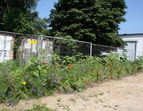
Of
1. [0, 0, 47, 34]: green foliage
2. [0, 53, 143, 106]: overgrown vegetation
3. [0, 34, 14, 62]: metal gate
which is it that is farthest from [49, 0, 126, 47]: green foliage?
[0, 53, 143, 106]: overgrown vegetation

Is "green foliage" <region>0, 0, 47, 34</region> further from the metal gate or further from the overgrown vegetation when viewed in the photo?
the overgrown vegetation

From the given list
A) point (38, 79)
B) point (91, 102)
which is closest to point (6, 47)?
point (38, 79)

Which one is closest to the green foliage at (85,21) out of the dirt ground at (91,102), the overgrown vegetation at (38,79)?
the overgrown vegetation at (38,79)

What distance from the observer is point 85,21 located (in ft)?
31.3

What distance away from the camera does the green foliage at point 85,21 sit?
362 inches

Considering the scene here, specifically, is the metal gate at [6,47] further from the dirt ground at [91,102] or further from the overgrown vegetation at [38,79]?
the dirt ground at [91,102]

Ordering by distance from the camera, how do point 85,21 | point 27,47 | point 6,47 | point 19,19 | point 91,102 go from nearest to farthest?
point 91,102
point 6,47
point 27,47
point 85,21
point 19,19

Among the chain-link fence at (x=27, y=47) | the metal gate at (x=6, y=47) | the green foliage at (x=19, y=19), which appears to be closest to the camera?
the metal gate at (x=6, y=47)

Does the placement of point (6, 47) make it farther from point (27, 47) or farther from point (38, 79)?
point (38, 79)

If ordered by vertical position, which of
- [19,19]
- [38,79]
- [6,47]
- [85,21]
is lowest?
[38,79]

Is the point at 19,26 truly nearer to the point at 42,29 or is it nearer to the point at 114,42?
the point at 42,29

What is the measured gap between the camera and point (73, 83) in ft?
14.1

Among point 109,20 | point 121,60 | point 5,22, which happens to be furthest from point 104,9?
point 5,22

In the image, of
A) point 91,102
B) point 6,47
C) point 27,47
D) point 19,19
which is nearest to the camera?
point 91,102
